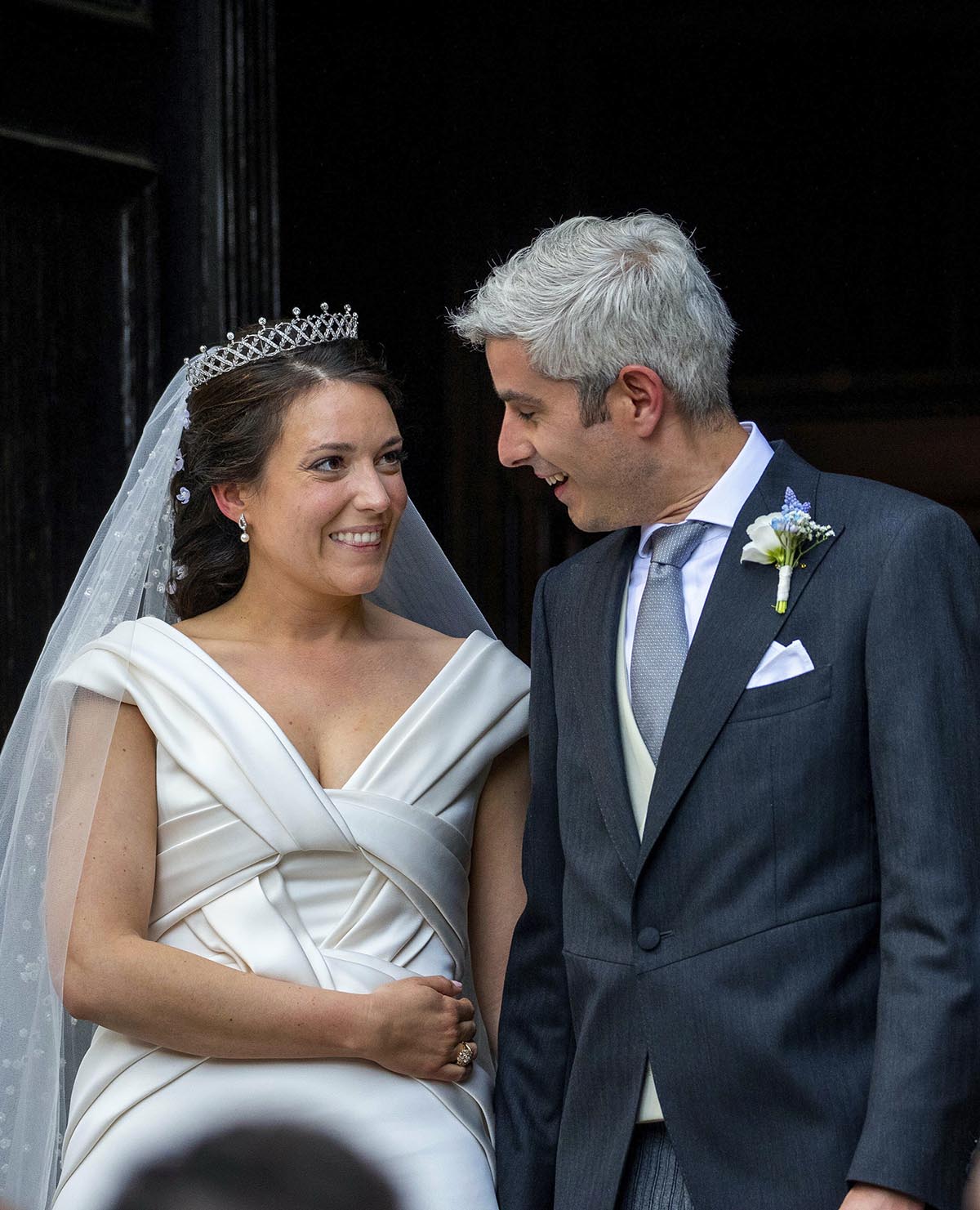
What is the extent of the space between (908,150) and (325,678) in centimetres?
213

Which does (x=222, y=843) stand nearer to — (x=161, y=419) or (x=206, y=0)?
(x=161, y=419)

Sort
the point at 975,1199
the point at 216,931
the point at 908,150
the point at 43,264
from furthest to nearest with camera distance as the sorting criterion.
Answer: the point at 908,150
the point at 43,264
the point at 216,931
the point at 975,1199

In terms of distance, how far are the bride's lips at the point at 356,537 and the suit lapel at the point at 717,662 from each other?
78 centimetres

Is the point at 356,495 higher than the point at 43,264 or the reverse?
the reverse

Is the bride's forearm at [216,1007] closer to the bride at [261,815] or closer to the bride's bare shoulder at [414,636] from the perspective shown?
the bride at [261,815]

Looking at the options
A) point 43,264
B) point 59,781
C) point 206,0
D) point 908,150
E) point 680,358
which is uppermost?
point 206,0

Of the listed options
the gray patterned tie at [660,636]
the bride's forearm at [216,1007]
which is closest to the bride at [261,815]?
the bride's forearm at [216,1007]

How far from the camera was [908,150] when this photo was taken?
4.08 metres

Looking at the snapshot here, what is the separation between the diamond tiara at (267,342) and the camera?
10.0 feet

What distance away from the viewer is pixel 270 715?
283 cm

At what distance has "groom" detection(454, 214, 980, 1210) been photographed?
2.07m

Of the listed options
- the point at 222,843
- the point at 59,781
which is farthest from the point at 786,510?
the point at 59,781

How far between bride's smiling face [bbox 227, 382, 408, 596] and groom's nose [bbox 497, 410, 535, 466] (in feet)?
1.21

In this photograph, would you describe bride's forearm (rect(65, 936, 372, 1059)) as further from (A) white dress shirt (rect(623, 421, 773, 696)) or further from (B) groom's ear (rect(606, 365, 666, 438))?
(B) groom's ear (rect(606, 365, 666, 438))
